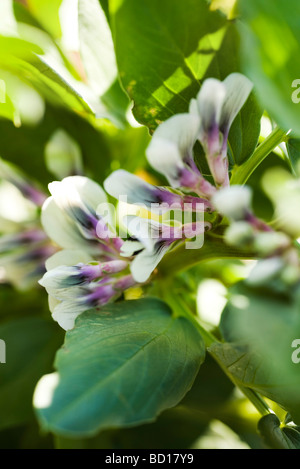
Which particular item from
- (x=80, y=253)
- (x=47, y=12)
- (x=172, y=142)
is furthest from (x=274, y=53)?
(x=47, y=12)

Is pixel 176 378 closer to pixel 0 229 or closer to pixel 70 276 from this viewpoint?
pixel 70 276

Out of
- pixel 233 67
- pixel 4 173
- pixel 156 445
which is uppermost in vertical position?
pixel 233 67

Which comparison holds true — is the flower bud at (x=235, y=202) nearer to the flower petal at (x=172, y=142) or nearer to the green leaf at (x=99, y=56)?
the flower petal at (x=172, y=142)

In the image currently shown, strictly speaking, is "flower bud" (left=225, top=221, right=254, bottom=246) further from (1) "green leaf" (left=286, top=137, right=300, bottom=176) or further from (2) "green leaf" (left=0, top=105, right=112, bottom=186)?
(2) "green leaf" (left=0, top=105, right=112, bottom=186)

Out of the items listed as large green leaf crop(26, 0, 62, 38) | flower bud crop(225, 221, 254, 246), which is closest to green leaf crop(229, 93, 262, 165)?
flower bud crop(225, 221, 254, 246)

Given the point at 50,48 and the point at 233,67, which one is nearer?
the point at 233,67

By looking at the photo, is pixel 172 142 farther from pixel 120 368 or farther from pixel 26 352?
pixel 26 352
